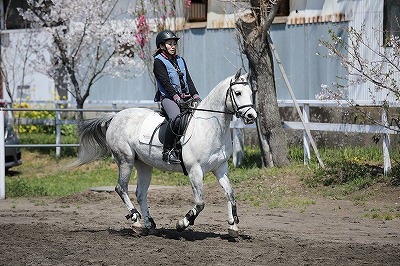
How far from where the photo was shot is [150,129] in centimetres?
1182

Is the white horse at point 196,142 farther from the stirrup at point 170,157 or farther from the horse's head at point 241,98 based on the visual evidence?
the stirrup at point 170,157

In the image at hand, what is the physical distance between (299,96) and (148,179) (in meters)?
8.88

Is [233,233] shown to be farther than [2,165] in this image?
No

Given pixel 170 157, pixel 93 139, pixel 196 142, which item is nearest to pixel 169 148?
pixel 170 157

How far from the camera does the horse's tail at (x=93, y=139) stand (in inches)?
514

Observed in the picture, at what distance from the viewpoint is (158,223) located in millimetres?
13016

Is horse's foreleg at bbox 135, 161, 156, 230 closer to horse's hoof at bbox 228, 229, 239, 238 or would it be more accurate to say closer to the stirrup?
the stirrup

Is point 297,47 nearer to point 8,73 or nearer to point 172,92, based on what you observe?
point 172,92

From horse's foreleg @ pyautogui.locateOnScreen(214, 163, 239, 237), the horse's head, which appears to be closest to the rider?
horse's foreleg @ pyautogui.locateOnScreen(214, 163, 239, 237)

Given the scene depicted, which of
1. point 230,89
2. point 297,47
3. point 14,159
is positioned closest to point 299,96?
point 297,47

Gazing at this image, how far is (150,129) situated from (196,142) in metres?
0.94

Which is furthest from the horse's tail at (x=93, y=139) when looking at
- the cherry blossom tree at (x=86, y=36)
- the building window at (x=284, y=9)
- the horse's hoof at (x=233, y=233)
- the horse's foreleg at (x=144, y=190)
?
the cherry blossom tree at (x=86, y=36)

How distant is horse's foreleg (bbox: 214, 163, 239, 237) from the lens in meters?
10.9

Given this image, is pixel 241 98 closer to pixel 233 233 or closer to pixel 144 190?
pixel 233 233
